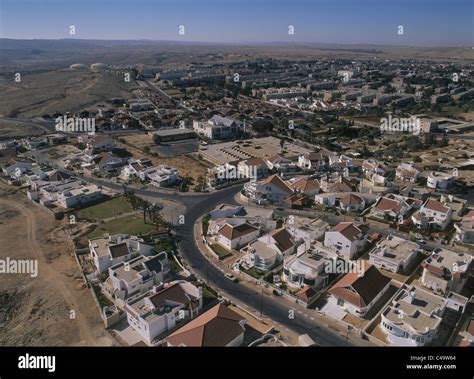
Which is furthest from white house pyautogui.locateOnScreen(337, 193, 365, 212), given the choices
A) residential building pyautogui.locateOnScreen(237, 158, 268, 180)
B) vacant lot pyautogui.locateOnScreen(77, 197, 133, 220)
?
vacant lot pyautogui.locateOnScreen(77, 197, 133, 220)

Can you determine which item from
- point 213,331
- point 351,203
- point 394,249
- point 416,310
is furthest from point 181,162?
point 416,310

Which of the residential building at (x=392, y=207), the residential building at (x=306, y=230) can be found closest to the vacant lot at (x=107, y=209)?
the residential building at (x=306, y=230)

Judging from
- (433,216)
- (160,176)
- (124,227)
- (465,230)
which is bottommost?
(124,227)

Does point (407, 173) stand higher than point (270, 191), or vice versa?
point (407, 173)

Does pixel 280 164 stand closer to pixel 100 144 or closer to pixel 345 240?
pixel 345 240

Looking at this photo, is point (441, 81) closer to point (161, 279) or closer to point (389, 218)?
point (389, 218)

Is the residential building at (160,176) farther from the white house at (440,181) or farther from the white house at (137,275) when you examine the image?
the white house at (440,181)
